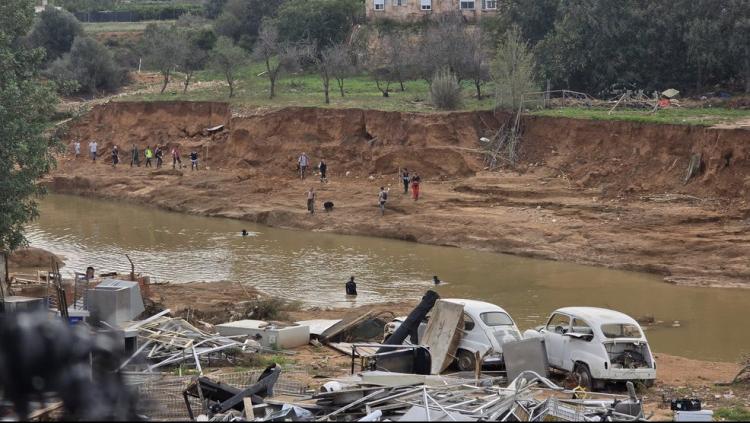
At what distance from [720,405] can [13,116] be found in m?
15.9

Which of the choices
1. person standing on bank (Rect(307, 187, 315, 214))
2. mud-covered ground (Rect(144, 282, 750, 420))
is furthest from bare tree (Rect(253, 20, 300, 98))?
mud-covered ground (Rect(144, 282, 750, 420))

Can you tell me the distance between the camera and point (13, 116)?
2478 centimetres

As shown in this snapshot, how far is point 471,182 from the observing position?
140 feet

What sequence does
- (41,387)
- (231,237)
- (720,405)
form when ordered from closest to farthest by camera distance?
(41,387), (720,405), (231,237)

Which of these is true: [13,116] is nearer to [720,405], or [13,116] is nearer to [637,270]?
[720,405]

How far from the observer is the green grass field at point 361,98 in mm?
42500

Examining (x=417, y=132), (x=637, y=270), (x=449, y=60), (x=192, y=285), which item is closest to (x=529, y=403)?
(x=192, y=285)

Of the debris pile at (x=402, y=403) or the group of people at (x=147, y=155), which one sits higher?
the debris pile at (x=402, y=403)

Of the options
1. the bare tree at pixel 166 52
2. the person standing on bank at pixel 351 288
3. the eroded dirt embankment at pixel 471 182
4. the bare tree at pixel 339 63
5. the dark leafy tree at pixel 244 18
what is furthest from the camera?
the dark leafy tree at pixel 244 18

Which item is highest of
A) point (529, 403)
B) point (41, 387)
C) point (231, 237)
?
point (41, 387)

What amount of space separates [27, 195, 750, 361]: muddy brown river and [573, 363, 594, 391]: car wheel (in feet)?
19.6

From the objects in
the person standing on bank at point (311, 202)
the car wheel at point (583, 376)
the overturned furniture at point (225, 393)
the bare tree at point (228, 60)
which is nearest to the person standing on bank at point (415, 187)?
the person standing on bank at point (311, 202)

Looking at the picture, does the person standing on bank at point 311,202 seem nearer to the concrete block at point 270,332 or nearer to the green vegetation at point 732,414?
the concrete block at point 270,332

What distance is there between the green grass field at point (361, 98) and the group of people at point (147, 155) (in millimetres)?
3656
